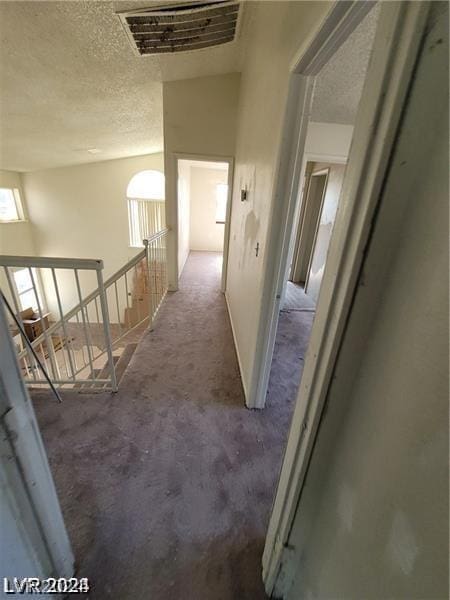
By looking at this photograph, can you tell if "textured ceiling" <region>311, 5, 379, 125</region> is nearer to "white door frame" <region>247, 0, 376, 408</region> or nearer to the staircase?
"white door frame" <region>247, 0, 376, 408</region>

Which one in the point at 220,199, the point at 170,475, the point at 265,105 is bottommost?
the point at 170,475

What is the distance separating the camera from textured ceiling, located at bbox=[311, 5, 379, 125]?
129 cm

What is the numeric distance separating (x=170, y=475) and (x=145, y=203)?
6.03m

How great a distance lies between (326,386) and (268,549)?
2.68ft

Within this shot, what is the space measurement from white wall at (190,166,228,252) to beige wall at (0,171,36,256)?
13.3 ft

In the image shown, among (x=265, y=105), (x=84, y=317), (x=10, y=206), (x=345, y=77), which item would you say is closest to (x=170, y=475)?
(x=84, y=317)

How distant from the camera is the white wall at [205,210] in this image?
6359mm

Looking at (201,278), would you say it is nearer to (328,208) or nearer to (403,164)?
(328,208)

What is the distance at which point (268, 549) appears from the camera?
0.96 meters

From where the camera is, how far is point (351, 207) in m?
0.53

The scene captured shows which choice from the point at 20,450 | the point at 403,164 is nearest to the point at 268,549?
the point at 20,450

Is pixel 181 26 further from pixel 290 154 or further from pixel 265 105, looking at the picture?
pixel 290 154

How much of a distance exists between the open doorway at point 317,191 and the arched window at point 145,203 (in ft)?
12.0

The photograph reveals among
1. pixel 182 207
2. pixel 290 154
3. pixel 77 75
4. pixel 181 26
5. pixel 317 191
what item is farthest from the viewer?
pixel 182 207
